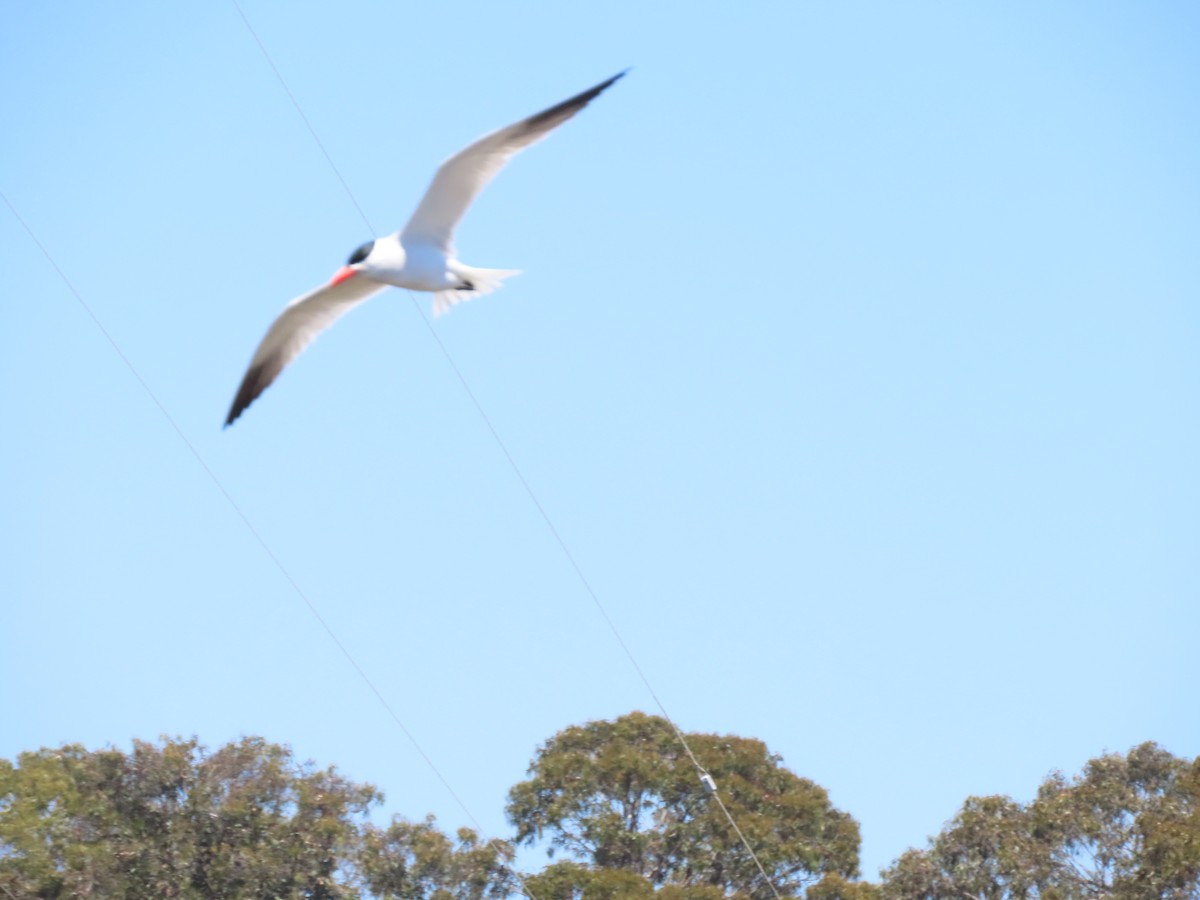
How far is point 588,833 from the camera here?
25.0 meters

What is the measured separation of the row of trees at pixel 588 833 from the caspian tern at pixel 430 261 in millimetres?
8070

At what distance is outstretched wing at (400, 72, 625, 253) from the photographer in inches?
516

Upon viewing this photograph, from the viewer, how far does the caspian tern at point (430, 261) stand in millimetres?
13320

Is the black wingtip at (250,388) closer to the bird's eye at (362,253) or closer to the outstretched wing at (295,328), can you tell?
the outstretched wing at (295,328)

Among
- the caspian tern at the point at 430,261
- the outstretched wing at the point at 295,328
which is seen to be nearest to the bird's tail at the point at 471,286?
the caspian tern at the point at 430,261

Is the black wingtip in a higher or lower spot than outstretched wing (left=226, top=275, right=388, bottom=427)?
lower

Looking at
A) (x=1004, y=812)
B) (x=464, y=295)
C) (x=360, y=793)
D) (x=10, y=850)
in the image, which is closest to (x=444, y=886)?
(x=360, y=793)

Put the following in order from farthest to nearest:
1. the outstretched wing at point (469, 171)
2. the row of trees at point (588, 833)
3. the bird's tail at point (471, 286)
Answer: the row of trees at point (588, 833) < the bird's tail at point (471, 286) < the outstretched wing at point (469, 171)

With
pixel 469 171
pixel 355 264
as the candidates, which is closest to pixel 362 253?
pixel 355 264

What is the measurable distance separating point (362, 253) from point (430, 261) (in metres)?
0.61

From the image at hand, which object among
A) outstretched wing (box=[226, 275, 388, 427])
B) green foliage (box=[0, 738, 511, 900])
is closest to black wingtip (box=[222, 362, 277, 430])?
outstretched wing (box=[226, 275, 388, 427])

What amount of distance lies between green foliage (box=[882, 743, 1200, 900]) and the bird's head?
350 inches

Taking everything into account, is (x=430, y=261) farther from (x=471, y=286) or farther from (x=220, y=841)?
(x=220, y=841)

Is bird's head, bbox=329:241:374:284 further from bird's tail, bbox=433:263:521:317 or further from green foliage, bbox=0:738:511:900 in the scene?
green foliage, bbox=0:738:511:900
